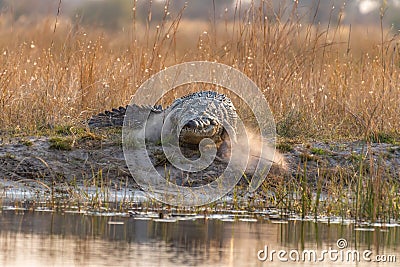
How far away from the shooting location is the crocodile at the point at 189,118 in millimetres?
9656

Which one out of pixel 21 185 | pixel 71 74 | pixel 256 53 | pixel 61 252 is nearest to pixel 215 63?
pixel 256 53

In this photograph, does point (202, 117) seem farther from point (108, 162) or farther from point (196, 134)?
point (108, 162)

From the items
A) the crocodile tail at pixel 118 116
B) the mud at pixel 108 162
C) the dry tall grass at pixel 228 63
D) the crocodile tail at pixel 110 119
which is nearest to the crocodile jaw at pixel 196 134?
the mud at pixel 108 162

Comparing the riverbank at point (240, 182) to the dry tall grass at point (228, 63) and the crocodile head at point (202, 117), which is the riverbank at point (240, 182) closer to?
the crocodile head at point (202, 117)

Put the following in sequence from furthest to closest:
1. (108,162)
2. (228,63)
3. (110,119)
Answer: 1. (228,63)
2. (110,119)
3. (108,162)

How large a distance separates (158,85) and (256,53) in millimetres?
1346

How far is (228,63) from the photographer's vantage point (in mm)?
12336

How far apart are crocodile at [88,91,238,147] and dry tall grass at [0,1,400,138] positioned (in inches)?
22.4

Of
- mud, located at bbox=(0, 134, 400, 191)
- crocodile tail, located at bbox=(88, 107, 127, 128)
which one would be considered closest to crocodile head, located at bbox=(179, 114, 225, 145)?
mud, located at bbox=(0, 134, 400, 191)

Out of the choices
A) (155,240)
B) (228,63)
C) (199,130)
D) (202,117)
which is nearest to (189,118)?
(202,117)

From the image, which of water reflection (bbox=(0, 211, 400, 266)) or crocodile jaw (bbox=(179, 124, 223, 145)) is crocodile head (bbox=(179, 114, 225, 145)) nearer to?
crocodile jaw (bbox=(179, 124, 223, 145))

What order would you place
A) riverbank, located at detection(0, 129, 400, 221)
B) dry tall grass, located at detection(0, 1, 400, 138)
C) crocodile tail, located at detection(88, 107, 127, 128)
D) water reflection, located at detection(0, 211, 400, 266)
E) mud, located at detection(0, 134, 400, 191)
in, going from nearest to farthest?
water reflection, located at detection(0, 211, 400, 266)
riverbank, located at detection(0, 129, 400, 221)
mud, located at detection(0, 134, 400, 191)
crocodile tail, located at detection(88, 107, 127, 128)
dry tall grass, located at detection(0, 1, 400, 138)

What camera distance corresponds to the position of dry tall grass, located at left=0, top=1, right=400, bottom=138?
450 inches

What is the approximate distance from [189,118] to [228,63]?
2.67 m
